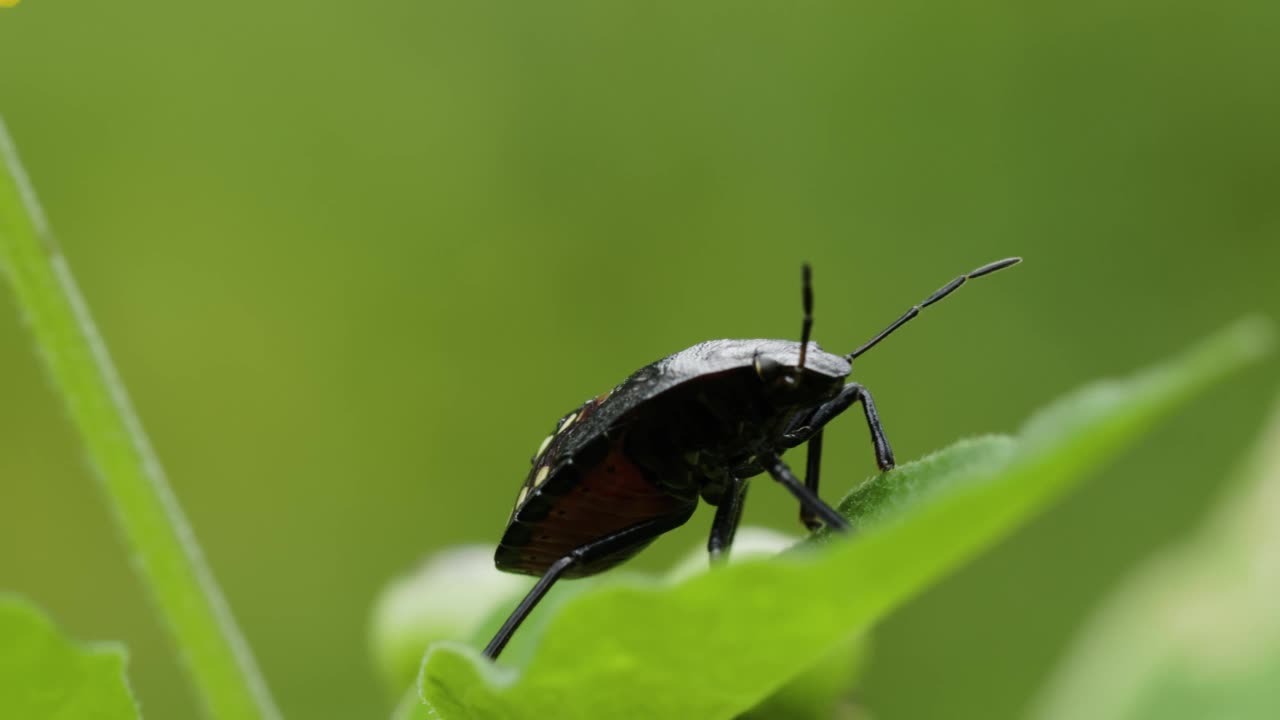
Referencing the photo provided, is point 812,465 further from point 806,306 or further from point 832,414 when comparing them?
point 806,306

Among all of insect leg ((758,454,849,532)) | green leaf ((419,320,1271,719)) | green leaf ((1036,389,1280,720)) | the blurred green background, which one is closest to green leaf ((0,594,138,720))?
green leaf ((419,320,1271,719))

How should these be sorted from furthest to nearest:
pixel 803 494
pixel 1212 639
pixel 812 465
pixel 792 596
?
1. pixel 812 465
2. pixel 1212 639
3. pixel 803 494
4. pixel 792 596

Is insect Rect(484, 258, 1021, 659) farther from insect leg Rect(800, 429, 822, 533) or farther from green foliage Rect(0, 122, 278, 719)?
green foliage Rect(0, 122, 278, 719)

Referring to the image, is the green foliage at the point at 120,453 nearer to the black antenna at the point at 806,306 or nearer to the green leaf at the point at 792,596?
the green leaf at the point at 792,596

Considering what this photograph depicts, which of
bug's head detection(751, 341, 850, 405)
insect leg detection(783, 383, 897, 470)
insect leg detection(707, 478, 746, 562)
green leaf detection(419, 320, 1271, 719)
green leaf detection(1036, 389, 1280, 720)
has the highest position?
green leaf detection(419, 320, 1271, 719)

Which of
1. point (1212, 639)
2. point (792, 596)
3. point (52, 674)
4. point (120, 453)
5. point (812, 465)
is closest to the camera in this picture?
point (792, 596)

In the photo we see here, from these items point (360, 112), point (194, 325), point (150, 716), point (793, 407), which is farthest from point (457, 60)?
point (793, 407)

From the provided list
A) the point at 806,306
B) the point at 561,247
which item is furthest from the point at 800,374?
the point at 561,247
